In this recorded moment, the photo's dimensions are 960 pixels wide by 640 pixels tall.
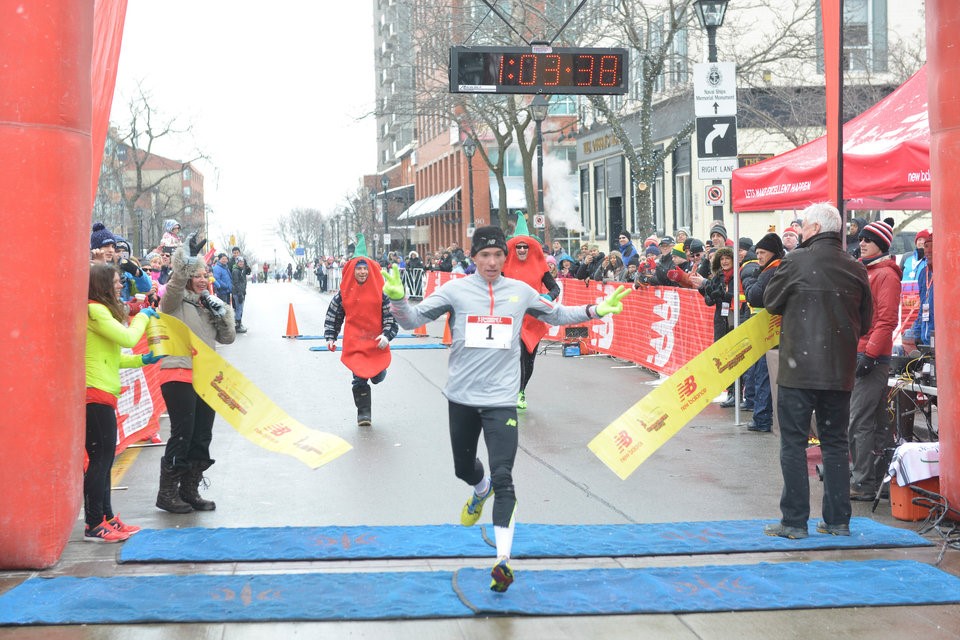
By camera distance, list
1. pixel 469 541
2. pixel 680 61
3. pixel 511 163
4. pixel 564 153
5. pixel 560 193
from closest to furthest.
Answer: pixel 469 541 → pixel 680 61 → pixel 560 193 → pixel 564 153 → pixel 511 163

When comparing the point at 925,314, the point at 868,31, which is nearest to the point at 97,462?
the point at 925,314

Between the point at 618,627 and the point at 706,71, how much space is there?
25.6 ft

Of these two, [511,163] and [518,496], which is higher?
[511,163]

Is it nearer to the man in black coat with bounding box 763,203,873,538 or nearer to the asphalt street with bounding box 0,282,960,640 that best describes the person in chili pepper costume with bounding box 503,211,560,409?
the asphalt street with bounding box 0,282,960,640

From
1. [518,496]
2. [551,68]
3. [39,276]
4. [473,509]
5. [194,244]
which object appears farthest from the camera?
[551,68]

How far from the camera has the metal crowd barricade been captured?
42938 mm

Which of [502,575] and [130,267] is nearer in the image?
[502,575]

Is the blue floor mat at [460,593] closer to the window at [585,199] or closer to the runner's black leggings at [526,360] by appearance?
the runner's black leggings at [526,360]

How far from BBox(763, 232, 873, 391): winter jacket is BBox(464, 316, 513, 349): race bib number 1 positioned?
2.01 m

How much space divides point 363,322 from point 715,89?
4.47m

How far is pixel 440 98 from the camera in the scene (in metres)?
36.5

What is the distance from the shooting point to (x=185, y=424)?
26.1ft

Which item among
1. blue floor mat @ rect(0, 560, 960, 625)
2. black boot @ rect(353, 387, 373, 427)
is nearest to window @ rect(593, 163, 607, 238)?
black boot @ rect(353, 387, 373, 427)

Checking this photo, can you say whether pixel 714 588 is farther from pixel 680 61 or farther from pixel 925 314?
pixel 680 61
